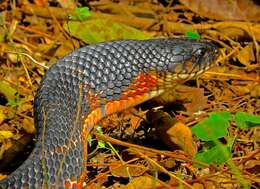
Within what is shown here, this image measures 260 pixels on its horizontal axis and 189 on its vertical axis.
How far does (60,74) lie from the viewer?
184 inches

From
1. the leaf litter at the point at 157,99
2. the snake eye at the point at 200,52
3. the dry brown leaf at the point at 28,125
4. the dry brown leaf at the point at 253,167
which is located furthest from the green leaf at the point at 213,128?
the dry brown leaf at the point at 28,125

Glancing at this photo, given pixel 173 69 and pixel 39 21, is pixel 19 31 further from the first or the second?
pixel 173 69

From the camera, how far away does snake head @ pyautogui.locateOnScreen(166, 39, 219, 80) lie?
497cm

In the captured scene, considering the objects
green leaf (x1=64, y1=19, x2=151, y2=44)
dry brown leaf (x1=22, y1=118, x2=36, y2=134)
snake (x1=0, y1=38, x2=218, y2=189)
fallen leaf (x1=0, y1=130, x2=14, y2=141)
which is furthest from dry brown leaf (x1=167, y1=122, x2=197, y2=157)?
green leaf (x1=64, y1=19, x2=151, y2=44)

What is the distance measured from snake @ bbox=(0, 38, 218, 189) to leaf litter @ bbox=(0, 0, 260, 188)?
25 cm

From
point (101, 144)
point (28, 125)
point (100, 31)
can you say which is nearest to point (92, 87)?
point (101, 144)

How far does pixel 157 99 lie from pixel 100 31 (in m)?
1.10

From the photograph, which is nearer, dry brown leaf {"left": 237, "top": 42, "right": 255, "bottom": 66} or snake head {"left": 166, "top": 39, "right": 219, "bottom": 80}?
snake head {"left": 166, "top": 39, "right": 219, "bottom": 80}

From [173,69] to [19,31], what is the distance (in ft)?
7.03

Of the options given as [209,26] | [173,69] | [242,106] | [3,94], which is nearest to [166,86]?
[173,69]

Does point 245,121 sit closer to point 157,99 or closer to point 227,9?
point 157,99

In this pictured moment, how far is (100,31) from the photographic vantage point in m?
6.18

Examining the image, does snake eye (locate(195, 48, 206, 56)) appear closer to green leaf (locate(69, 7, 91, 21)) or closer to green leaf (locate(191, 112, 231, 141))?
green leaf (locate(191, 112, 231, 141))

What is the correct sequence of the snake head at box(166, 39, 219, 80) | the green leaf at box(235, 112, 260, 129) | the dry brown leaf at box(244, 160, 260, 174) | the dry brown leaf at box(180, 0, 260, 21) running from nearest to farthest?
the green leaf at box(235, 112, 260, 129) < the dry brown leaf at box(244, 160, 260, 174) < the snake head at box(166, 39, 219, 80) < the dry brown leaf at box(180, 0, 260, 21)
